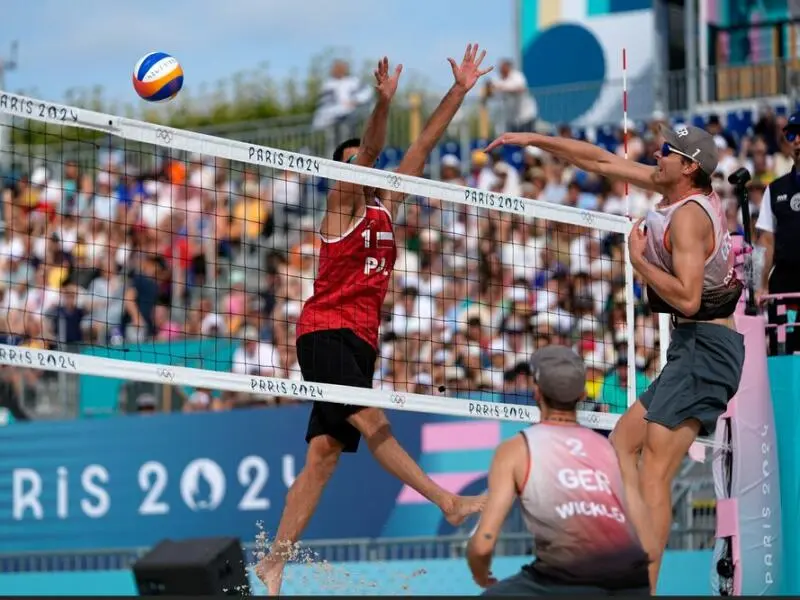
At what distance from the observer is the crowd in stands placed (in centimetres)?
1497

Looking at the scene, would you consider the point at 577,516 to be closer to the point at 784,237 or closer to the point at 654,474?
the point at 654,474

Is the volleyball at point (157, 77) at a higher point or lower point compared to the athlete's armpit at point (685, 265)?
higher

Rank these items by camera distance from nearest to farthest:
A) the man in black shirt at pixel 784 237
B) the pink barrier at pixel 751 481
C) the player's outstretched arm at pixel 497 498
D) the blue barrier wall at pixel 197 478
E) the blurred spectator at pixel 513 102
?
the player's outstretched arm at pixel 497 498
the pink barrier at pixel 751 481
the man in black shirt at pixel 784 237
the blue barrier wall at pixel 197 478
the blurred spectator at pixel 513 102

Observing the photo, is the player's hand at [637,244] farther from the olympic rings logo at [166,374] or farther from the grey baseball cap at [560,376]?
the olympic rings logo at [166,374]

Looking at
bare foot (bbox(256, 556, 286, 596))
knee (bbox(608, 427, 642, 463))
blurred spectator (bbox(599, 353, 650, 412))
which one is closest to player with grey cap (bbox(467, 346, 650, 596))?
knee (bbox(608, 427, 642, 463))

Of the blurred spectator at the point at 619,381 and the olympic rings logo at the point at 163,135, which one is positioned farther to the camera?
the blurred spectator at the point at 619,381

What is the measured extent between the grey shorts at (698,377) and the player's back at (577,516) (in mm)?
2068

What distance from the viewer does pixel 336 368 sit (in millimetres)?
8648

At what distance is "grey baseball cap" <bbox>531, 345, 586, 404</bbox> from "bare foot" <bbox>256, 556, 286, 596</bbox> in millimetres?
3199

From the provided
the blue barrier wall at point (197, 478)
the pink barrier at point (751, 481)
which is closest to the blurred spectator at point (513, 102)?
the blue barrier wall at point (197, 478)

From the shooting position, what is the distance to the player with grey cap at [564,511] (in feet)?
19.1

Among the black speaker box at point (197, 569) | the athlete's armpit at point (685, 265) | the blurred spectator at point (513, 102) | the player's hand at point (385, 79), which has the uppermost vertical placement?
the blurred spectator at point (513, 102)

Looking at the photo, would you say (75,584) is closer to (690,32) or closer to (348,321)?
(348,321)

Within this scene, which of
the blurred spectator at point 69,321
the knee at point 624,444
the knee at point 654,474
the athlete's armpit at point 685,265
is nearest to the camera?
the athlete's armpit at point 685,265
